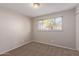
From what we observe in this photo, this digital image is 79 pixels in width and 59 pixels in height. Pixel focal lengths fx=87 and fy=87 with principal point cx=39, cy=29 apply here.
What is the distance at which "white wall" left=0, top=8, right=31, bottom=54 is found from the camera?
300 cm

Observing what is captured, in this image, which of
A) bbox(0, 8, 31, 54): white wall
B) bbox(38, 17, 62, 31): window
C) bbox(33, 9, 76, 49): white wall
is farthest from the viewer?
bbox(38, 17, 62, 31): window

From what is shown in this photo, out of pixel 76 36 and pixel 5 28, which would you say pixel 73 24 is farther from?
pixel 5 28

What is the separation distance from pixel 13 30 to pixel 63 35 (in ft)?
7.12

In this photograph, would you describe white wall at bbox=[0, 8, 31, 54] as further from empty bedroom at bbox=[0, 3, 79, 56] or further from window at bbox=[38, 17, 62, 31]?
window at bbox=[38, 17, 62, 31]

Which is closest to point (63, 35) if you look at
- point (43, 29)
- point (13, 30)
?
point (43, 29)

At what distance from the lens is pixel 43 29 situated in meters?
3.94

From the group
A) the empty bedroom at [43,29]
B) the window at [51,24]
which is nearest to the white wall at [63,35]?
the empty bedroom at [43,29]

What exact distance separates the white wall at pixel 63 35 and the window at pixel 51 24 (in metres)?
0.18

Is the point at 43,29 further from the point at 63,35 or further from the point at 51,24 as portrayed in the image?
the point at 63,35

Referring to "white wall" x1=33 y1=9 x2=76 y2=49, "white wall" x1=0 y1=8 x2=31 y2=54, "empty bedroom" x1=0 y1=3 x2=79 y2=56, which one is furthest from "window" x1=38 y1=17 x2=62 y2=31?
"white wall" x1=0 y1=8 x2=31 y2=54

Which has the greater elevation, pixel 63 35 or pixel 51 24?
pixel 51 24

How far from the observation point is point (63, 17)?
152 inches

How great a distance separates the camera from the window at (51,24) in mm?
3768

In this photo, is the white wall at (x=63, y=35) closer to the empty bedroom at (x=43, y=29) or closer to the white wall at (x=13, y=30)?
the empty bedroom at (x=43, y=29)
